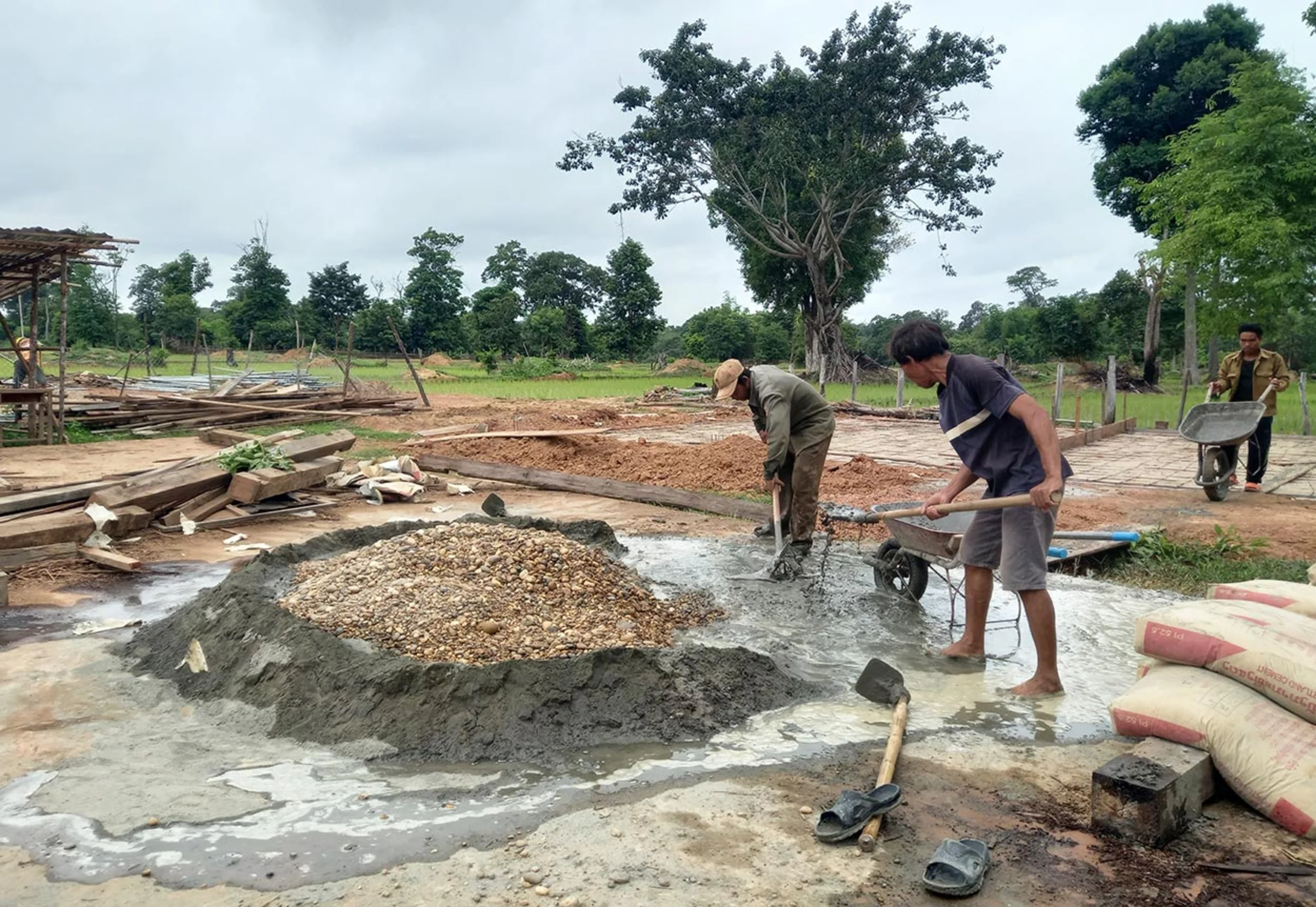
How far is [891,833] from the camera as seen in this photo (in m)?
2.81

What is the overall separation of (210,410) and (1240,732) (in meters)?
16.3

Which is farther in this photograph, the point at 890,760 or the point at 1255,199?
the point at 1255,199

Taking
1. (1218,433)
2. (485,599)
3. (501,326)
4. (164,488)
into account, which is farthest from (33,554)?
(501,326)

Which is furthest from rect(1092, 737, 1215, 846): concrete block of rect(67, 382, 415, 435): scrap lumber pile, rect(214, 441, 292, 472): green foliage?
rect(67, 382, 415, 435): scrap lumber pile

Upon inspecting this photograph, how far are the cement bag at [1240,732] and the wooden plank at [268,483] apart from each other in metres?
6.96

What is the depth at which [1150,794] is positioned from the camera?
2.67m

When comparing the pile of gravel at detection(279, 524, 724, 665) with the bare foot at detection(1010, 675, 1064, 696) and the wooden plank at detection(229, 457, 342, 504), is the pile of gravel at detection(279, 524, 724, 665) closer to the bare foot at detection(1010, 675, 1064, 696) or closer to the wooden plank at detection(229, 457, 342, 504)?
the bare foot at detection(1010, 675, 1064, 696)

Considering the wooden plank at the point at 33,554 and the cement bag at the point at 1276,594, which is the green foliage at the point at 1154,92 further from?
the wooden plank at the point at 33,554

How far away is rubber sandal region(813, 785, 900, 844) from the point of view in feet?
9.02

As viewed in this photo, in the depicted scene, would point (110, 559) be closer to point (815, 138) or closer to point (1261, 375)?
point (1261, 375)

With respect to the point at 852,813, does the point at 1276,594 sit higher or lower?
higher

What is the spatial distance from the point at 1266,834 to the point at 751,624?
2.73 meters

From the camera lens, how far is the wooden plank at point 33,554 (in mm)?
5922

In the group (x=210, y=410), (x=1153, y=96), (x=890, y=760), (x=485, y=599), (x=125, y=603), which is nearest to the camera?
(x=890, y=760)
